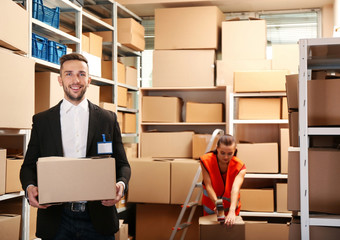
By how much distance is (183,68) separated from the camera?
4.83 metres

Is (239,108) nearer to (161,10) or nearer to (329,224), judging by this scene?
(161,10)

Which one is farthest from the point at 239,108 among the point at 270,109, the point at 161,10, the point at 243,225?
the point at 243,225

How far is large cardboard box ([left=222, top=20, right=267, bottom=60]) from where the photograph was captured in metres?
4.61

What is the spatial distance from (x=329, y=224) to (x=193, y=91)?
10.5ft

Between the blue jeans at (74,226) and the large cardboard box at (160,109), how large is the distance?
295 cm

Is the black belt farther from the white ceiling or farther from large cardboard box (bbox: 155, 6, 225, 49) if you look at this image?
the white ceiling

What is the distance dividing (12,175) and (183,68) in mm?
2595

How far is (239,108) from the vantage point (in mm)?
4344

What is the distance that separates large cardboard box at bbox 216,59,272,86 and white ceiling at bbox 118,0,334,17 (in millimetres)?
693

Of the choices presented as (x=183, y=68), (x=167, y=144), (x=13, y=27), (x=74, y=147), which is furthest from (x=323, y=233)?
(x=183, y=68)

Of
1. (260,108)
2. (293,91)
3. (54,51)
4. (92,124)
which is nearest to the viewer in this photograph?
(92,124)

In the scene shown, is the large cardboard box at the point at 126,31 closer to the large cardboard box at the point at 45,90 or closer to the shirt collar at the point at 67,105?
the large cardboard box at the point at 45,90

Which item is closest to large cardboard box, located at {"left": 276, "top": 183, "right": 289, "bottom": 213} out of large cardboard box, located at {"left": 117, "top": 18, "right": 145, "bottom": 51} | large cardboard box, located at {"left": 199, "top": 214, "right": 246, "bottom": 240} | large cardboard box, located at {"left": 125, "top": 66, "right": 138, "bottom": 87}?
large cardboard box, located at {"left": 199, "top": 214, "right": 246, "bottom": 240}

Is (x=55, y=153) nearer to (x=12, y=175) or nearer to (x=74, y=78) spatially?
(x=74, y=78)
